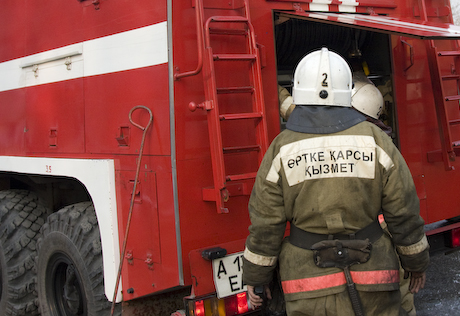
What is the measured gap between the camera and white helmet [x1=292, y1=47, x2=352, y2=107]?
7.75ft

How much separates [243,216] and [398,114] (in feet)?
5.11

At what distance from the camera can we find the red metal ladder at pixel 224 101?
108 inches

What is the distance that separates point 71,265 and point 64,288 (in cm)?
31

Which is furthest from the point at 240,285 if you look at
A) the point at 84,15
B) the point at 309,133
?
the point at 84,15

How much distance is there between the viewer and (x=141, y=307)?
3213mm

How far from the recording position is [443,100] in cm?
373

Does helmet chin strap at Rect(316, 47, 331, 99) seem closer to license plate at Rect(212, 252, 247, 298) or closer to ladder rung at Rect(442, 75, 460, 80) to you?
license plate at Rect(212, 252, 247, 298)

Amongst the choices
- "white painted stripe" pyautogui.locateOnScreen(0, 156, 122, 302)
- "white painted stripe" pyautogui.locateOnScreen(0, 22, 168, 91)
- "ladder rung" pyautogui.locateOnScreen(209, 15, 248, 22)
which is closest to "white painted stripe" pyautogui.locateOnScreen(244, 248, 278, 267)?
"white painted stripe" pyautogui.locateOnScreen(0, 156, 122, 302)

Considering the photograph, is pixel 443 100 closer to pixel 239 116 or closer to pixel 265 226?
pixel 239 116

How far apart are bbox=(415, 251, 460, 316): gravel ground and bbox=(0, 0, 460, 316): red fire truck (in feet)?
2.18

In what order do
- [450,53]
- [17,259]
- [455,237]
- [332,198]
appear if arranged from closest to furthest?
[332,198]
[450,53]
[455,237]
[17,259]

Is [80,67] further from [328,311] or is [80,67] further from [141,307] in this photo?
[328,311]

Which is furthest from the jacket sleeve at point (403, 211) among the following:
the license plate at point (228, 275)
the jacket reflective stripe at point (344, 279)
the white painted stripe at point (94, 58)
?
the white painted stripe at point (94, 58)

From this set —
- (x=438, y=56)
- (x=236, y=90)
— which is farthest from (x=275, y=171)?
(x=438, y=56)
